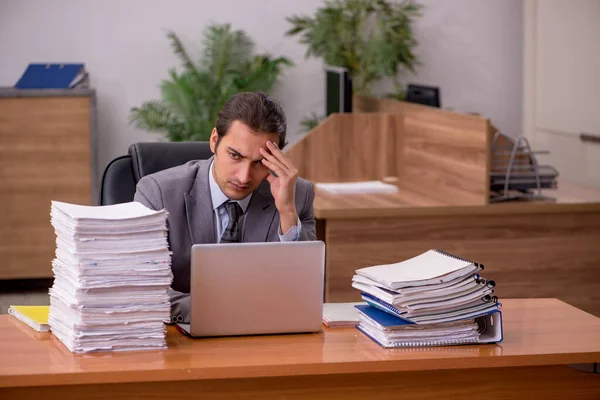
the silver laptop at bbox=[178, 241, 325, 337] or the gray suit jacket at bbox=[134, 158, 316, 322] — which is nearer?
the silver laptop at bbox=[178, 241, 325, 337]

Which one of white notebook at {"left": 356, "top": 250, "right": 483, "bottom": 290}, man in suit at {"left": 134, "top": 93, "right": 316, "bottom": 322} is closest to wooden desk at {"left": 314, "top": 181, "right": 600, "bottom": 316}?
man in suit at {"left": 134, "top": 93, "right": 316, "bottom": 322}

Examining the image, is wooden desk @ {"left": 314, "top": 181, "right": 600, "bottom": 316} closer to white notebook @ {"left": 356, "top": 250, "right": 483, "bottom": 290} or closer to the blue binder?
white notebook @ {"left": 356, "top": 250, "right": 483, "bottom": 290}

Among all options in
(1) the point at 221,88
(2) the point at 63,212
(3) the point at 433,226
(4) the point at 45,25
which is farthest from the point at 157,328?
(4) the point at 45,25

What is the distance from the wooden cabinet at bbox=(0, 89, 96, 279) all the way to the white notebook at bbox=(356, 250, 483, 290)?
3.71m

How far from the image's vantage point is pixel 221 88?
6.13m

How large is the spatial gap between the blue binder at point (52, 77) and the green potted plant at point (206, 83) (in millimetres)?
448

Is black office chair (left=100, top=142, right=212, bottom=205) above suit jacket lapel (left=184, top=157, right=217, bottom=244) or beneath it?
above

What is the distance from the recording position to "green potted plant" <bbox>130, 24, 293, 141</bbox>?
20.0 feet

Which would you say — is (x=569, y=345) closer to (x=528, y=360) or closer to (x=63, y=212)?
(x=528, y=360)

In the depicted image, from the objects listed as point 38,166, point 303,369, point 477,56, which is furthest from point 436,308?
point 477,56

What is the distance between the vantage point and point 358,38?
6305mm

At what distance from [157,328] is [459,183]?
2.50m

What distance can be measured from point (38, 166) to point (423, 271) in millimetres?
3929

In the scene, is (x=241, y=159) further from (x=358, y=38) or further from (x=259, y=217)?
(x=358, y=38)
